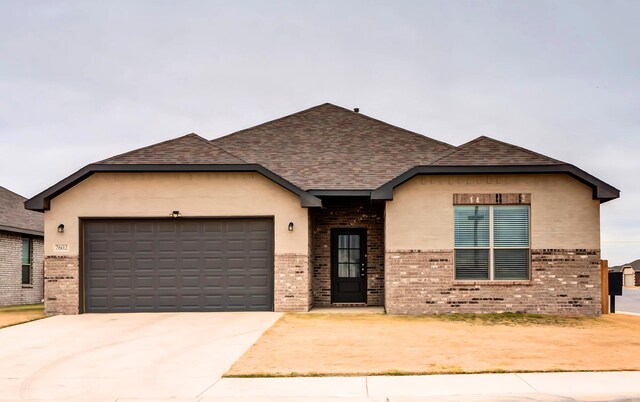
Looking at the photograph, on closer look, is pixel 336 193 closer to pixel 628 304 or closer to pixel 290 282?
pixel 290 282

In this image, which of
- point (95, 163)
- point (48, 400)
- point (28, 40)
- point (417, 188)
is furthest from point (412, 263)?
point (28, 40)

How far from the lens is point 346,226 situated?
20359 mm

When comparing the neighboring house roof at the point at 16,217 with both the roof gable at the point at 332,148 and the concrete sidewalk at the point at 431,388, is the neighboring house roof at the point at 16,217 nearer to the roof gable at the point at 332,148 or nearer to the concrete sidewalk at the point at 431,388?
the roof gable at the point at 332,148

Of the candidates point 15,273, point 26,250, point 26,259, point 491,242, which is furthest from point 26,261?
point 491,242

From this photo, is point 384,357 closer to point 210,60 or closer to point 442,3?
point 442,3

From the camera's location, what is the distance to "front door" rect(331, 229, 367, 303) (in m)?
20.5

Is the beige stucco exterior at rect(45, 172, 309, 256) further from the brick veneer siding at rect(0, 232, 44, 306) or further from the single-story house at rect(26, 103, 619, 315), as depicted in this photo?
the brick veneer siding at rect(0, 232, 44, 306)

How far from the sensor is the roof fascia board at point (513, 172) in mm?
17328

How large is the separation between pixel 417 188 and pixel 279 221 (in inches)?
152

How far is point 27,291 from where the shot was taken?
91.0 ft

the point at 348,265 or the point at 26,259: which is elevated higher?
the point at 348,265

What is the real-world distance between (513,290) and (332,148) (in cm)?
805

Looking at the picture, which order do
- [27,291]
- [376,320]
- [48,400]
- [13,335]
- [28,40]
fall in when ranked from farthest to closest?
[27,291] < [28,40] < [376,320] < [13,335] < [48,400]

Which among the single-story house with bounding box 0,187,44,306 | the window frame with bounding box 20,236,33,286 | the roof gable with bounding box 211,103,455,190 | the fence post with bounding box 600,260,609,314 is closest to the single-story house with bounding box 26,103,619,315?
the roof gable with bounding box 211,103,455,190
